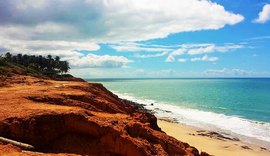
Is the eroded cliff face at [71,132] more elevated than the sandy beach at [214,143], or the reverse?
the eroded cliff face at [71,132]

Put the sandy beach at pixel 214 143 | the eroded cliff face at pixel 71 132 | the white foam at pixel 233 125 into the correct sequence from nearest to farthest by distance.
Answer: the eroded cliff face at pixel 71 132 → the sandy beach at pixel 214 143 → the white foam at pixel 233 125

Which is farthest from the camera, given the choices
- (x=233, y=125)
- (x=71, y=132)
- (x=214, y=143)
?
(x=233, y=125)

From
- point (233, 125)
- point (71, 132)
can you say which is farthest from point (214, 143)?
point (71, 132)

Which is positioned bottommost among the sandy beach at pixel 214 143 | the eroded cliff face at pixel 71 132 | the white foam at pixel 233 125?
the sandy beach at pixel 214 143

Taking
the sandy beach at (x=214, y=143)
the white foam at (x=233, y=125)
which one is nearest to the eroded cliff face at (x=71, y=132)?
the sandy beach at (x=214, y=143)

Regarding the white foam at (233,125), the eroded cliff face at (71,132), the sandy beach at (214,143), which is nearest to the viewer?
the eroded cliff face at (71,132)

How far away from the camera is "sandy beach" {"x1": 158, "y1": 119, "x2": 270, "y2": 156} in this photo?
29.9 metres

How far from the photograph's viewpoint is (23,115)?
13.4 metres

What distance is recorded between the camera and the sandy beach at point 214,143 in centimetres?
2992

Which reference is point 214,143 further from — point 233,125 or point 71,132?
point 71,132

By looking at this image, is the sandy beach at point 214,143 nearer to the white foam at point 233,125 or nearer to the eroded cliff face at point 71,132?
the white foam at point 233,125

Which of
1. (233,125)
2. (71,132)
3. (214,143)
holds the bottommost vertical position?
(214,143)

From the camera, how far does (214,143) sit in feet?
108

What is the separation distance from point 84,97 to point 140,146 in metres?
5.40
